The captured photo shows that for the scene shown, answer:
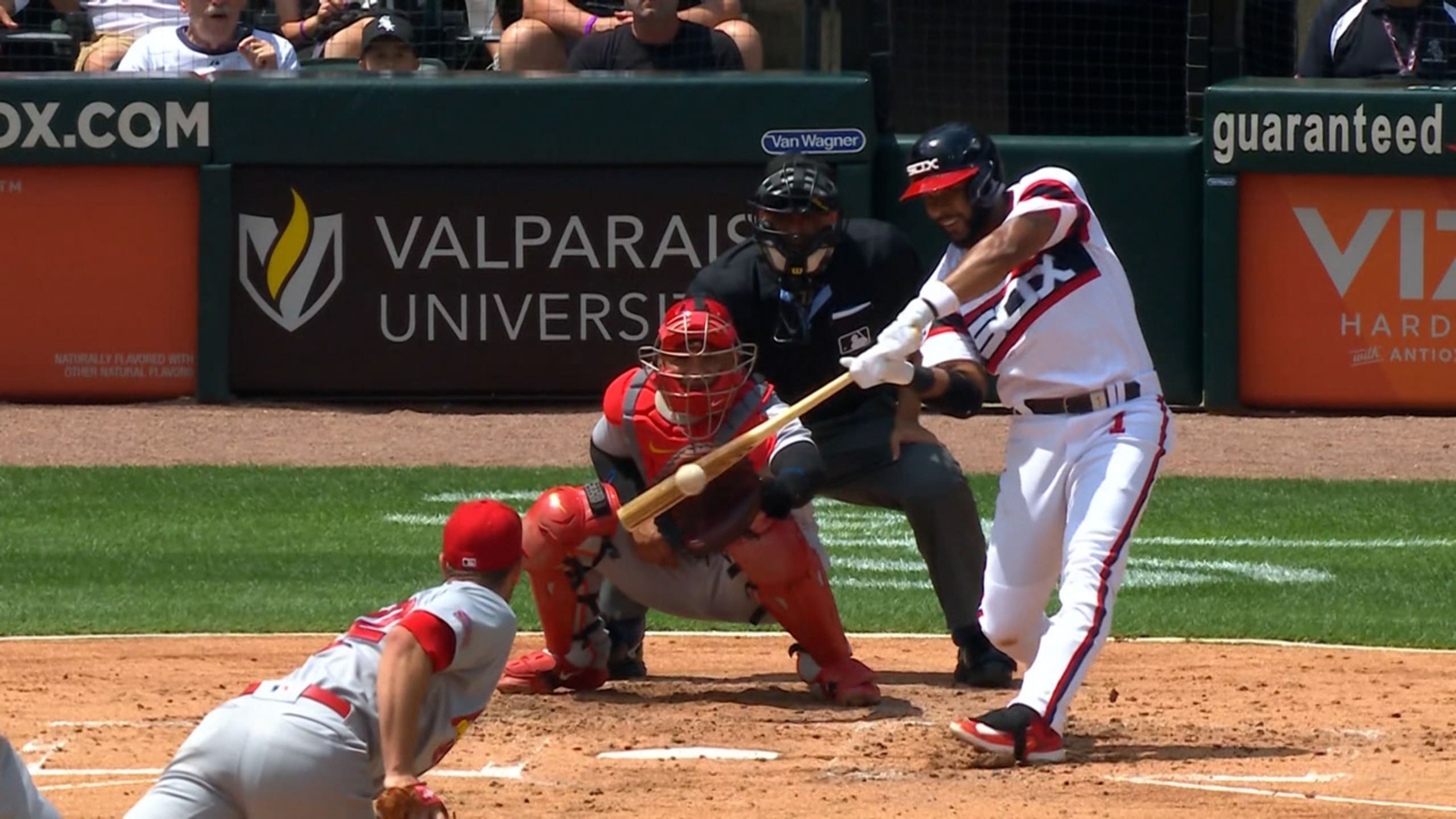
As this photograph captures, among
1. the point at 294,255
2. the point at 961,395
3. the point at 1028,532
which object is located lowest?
the point at 294,255

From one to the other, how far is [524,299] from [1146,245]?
349cm

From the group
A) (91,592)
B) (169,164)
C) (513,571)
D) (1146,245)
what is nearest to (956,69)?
(1146,245)

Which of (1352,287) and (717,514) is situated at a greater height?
(717,514)

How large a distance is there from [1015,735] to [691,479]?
1084 mm

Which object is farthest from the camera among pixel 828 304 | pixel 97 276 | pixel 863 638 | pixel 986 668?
pixel 97 276

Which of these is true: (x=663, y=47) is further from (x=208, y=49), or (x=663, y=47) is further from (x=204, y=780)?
(x=204, y=780)

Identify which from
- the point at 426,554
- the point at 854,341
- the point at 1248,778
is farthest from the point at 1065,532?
the point at 426,554

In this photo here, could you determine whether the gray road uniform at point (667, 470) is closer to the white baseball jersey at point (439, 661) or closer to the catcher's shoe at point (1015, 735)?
the catcher's shoe at point (1015, 735)

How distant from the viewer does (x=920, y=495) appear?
7.20 m

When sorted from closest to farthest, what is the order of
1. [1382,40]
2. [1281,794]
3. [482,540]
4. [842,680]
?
[482,540] → [1281,794] → [842,680] → [1382,40]

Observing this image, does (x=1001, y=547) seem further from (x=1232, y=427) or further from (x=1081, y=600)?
(x=1232, y=427)

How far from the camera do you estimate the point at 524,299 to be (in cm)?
1289

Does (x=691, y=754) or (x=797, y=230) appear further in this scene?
(x=797, y=230)

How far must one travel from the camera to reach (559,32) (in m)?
13.1
